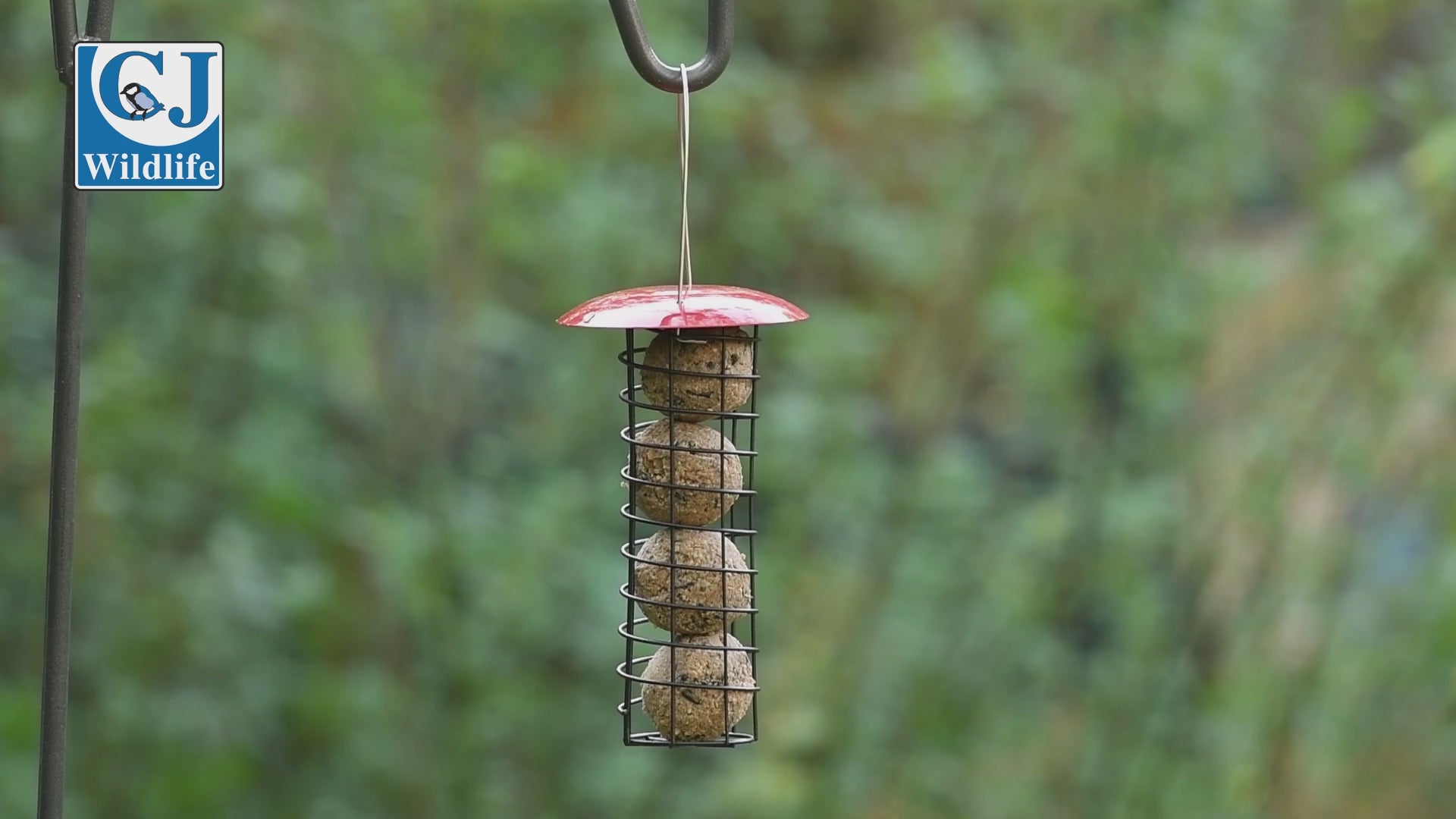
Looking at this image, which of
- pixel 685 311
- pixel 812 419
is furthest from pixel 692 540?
pixel 812 419

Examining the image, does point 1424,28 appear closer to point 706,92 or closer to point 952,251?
point 952,251

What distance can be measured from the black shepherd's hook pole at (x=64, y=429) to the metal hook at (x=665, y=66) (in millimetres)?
409

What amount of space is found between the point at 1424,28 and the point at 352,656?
2.95 m

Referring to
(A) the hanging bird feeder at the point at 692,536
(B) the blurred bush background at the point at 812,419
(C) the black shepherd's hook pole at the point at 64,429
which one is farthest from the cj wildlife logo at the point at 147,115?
(B) the blurred bush background at the point at 812,419

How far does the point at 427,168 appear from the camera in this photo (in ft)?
12.7

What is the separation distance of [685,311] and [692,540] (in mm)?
280

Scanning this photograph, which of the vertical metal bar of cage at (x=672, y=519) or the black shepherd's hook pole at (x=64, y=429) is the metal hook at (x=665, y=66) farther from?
the black shepherd's hook pole at (x=64, y=429)

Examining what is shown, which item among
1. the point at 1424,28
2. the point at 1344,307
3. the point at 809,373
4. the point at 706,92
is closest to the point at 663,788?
the point at 809,373

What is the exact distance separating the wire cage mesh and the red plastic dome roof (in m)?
0.09

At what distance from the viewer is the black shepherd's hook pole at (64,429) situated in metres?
1.23

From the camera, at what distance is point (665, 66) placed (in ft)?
4.68

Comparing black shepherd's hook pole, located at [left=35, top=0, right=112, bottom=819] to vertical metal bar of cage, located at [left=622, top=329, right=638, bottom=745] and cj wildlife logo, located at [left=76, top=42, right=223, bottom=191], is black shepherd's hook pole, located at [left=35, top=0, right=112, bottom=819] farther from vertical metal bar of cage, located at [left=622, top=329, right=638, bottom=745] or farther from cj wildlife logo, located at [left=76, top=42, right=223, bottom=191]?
vertical metal bar of cage, located at [left=622, top=329, right=638, bottom=745]

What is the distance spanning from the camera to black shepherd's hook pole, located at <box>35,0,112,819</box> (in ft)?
4.04

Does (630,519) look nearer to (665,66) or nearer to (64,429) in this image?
(665,66)
